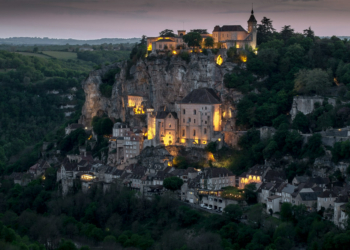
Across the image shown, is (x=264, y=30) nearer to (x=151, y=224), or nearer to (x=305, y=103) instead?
(x=305, y=103)

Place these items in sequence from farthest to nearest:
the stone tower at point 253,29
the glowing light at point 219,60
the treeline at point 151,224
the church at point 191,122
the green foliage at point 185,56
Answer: the stone tower at point 253,29, the glowing light at point 219,60, the green foliage at point 185,56, the church at point 191,122, the treeline at point 151,224

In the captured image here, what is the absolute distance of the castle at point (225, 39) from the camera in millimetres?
84312

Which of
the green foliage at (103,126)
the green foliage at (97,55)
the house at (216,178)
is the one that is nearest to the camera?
the house at (216,178)

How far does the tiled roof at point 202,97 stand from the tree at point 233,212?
17514mm

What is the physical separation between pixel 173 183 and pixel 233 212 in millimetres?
8364

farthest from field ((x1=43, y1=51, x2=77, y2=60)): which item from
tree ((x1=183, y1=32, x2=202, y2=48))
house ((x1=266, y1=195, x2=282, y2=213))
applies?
house ((x1=266, y1=195, x2=282, y2=213))

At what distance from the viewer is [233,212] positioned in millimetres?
61469

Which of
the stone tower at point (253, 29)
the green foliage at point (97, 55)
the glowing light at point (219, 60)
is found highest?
the stone tower at point (253, 29)

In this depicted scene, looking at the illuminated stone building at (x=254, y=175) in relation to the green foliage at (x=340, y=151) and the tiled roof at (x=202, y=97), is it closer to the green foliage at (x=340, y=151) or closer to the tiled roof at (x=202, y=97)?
the green foliage at (x=340, y=151)

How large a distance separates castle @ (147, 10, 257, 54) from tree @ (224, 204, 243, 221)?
88.7 ft

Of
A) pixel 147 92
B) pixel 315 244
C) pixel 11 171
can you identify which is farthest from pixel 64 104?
pixel 315 244

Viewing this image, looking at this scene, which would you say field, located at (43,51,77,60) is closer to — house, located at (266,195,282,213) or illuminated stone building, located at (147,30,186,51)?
illuminated stone building, located at (147,30,186,51)

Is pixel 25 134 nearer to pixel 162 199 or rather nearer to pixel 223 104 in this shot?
pixel 223 104

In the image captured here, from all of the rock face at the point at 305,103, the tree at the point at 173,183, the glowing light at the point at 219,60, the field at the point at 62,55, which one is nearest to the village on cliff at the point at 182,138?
the glowing light at the point at 219,60
